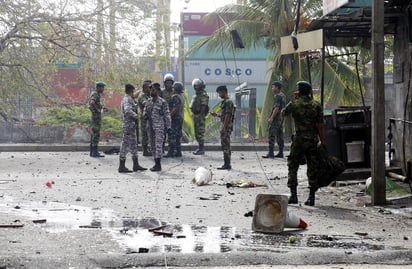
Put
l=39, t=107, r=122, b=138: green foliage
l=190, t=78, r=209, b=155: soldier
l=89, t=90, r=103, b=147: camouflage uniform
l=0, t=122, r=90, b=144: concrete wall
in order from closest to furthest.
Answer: l=89, t=90, r=103, b=147: camouflage uniform → l=190, t=78, r=209, b=155: soldier → l=0, t=122, r=90, b=144: concrete wall → l=39, t=107, r=122, b=138: green foliage

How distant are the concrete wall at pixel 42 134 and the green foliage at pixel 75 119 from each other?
0.34 m

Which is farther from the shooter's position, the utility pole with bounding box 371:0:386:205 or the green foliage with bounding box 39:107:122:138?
the green foliage with bounding box 39:107:122:138

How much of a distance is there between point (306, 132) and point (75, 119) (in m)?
14.7

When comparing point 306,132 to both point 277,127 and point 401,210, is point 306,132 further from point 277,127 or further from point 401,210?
point 277,127

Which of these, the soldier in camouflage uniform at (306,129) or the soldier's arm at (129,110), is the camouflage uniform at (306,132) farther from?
the soldier's arm at (129,110)

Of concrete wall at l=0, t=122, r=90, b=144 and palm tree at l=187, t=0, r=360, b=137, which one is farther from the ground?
palm tree at l=187, t=0, r=360, b=137

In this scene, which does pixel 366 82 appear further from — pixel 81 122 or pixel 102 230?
pixel 102 230

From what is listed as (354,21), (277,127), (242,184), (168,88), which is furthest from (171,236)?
(168,88)

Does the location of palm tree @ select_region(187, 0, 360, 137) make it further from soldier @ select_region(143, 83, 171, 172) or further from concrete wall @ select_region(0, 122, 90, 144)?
soldier @ select_region(143, 83, 171, 172)

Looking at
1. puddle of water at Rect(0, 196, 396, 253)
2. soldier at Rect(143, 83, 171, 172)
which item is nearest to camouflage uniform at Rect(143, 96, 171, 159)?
soldier at Rect(143, 83, 171, 172)

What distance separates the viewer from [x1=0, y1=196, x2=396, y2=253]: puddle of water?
6715mm

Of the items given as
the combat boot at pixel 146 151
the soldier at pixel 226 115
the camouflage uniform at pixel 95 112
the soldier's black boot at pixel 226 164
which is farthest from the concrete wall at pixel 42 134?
the soldier at pixel 226 115

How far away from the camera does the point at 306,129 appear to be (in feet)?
31.7

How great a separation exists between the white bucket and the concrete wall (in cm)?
1244
